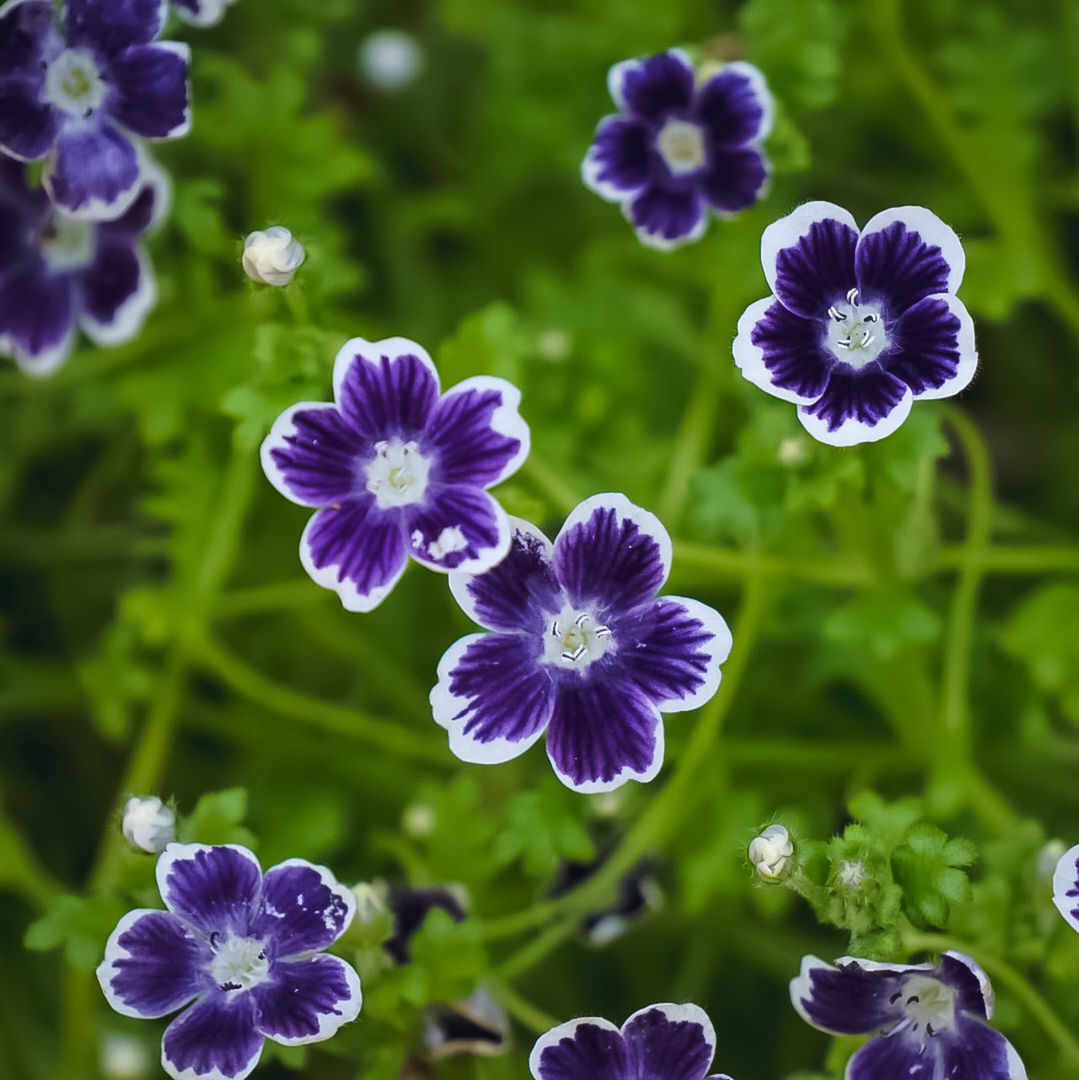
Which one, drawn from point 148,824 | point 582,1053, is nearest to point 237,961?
point 148,824

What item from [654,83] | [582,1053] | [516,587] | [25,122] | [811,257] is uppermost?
[654,83]

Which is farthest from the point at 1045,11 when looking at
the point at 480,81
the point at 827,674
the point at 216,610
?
the point at 216,610

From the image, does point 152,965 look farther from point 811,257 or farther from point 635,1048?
point 811,257

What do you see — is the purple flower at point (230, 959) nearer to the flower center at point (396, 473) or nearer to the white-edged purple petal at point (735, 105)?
the flower center at point (396, 473)

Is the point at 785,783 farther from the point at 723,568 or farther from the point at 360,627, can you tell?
the point at 360,627

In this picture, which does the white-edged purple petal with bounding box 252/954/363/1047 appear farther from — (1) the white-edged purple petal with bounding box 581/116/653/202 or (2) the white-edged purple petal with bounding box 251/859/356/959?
(1) the white-edged purple petal with bounding box 581/116/653/202

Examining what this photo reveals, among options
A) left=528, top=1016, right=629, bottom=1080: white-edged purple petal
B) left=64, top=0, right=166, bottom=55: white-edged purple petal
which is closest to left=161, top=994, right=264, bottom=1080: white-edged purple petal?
left=528, top=1016, right=629, bottom=1080: white-edged purple petal
